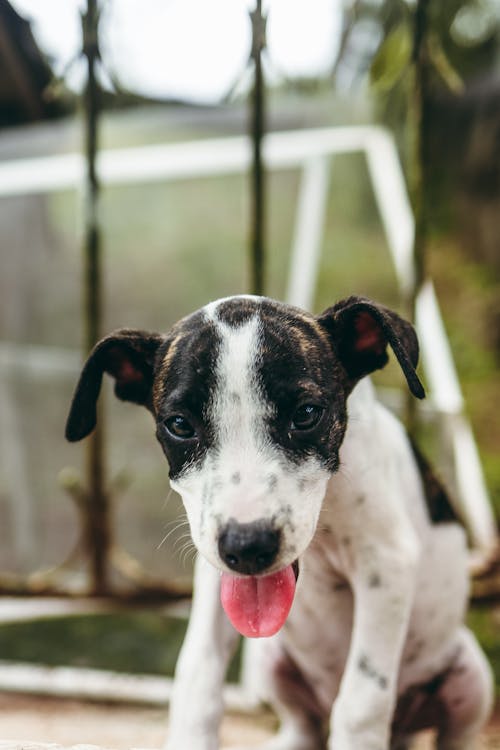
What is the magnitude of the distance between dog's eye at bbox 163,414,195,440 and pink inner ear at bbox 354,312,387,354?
0.53 meters

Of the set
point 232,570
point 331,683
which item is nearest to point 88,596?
point 331,683

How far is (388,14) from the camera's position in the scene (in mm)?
4453

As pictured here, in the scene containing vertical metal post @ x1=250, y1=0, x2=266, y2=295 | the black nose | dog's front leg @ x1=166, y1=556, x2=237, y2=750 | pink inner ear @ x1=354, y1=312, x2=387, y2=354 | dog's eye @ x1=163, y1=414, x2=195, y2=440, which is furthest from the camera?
vertical metal post @ x1=250, y1=0, x2=266, y2=295

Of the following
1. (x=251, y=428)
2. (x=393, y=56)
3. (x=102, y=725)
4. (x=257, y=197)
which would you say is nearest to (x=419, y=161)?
(x=393, y=56)

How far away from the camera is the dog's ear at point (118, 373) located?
2.16 metres

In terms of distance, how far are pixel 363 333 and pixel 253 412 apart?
Answer: 0.50m

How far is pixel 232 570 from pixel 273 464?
249 millimetres

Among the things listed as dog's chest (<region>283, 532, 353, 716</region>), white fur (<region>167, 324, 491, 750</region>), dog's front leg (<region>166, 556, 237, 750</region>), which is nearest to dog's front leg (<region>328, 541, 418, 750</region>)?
white fur (<region>167, 324, 491, 750</region>)

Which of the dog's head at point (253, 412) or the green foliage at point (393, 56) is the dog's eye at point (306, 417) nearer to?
the dog's head at point (253, 412)

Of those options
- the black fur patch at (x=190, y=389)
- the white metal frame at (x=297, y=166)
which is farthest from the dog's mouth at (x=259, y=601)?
the white metal frame at (x=297, y=166)

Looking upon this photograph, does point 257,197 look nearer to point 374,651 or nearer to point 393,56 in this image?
point 393,56

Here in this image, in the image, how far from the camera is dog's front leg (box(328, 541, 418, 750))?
2.12 m

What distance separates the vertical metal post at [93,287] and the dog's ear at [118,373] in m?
0.96

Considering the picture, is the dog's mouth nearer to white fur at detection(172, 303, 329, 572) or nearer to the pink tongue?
the pink tongue
